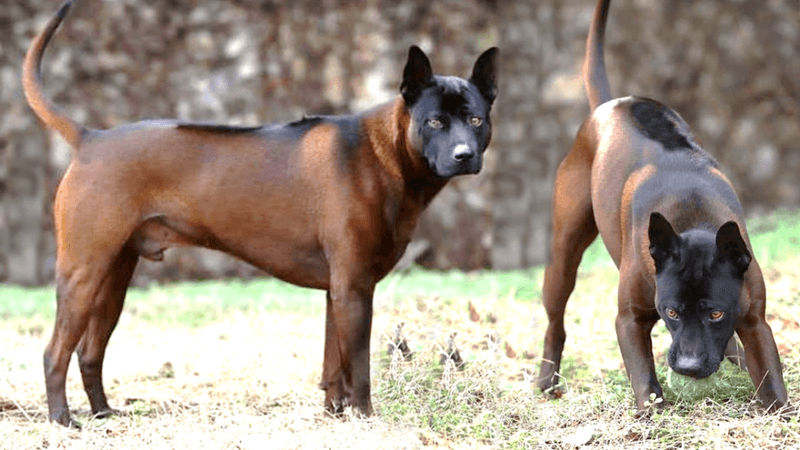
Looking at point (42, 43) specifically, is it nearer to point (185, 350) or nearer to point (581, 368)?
point (185, 350)

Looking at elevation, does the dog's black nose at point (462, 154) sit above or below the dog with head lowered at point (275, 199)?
above

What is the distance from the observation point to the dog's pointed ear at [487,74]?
16.6 feet

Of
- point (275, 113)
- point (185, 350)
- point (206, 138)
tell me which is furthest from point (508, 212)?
point (206, 138)

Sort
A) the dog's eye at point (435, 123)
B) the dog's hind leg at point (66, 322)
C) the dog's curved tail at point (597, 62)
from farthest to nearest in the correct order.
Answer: the dog's curved tail at point (597, 62) < the dog's hind leg at point (66, 322) < the dog's eye at point (435, 123)

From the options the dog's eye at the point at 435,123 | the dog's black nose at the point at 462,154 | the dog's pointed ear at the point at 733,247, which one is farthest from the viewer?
the dog's eye at the point at 435,123

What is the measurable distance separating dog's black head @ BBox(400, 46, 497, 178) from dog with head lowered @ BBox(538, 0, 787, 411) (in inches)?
27.4

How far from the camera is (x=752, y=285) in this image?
4469 mm

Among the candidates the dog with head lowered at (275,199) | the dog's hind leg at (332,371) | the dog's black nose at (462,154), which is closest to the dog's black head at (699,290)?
the dog's black nose at (462,154)

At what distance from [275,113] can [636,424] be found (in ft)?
19.8

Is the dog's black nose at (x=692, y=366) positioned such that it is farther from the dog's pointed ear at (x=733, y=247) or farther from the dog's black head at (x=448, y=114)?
the dog's black head at (x=448, y=114)

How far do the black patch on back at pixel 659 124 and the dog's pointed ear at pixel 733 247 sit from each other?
36.5 inches

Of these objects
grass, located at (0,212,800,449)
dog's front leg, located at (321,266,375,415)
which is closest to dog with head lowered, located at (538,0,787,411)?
Answer: grass, located at (0,212,800,449)

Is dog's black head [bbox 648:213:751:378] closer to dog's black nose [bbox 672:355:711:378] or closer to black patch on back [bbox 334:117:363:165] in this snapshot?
dog's black nose [bbox 672:355:711:378]

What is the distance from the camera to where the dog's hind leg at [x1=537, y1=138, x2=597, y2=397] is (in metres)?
5.54
